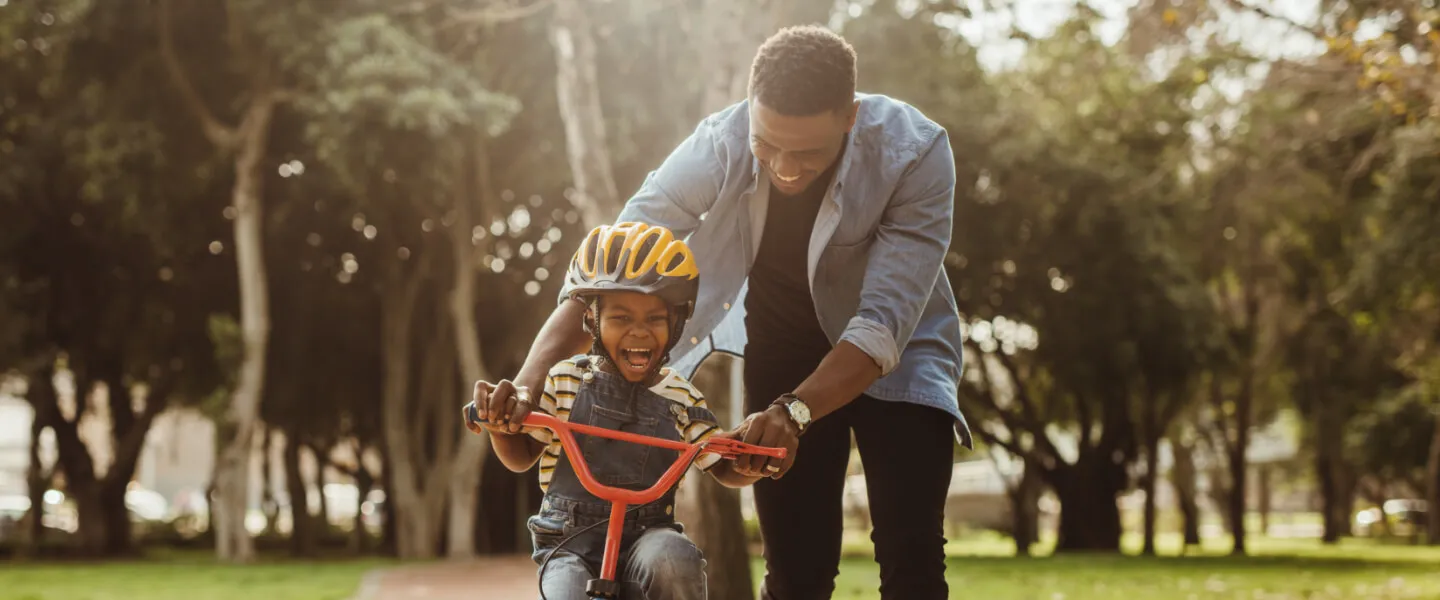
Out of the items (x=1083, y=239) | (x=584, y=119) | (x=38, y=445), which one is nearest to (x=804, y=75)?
(x=584, y=119)

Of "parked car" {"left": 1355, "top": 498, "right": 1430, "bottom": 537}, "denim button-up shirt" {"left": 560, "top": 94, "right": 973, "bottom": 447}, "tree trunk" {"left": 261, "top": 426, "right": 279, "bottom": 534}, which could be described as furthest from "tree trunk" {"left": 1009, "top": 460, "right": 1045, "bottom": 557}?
"denim button-up shirt" {"left": 560, "top": 94, "right": 973, "bottom": 447}

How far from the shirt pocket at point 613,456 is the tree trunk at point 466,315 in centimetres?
1808

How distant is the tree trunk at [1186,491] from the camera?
34219 mm

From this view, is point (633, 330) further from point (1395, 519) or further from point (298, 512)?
point (1395, 519)

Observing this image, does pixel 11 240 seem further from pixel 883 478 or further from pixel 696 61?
pixel 883 478

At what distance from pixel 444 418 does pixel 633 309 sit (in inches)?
934

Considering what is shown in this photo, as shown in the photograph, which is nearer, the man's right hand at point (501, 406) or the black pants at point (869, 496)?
the man's right hand at point (501, 406)

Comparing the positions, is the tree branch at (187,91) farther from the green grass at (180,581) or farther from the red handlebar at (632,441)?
the red handlebar at (632,441)

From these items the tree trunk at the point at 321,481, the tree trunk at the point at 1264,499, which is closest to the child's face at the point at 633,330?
the tree trunk at the point at 321,481

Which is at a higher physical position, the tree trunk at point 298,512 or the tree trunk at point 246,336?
the tree trunk at point 246,336

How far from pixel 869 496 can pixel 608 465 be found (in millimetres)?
812

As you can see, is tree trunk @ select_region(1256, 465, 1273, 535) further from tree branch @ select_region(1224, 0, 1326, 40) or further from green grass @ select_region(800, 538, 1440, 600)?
tree branch @ select_region(1224, 0, 1326, 40)

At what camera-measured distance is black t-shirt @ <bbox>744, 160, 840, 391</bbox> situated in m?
4.32

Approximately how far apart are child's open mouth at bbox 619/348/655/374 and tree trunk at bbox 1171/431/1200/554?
31490mm
